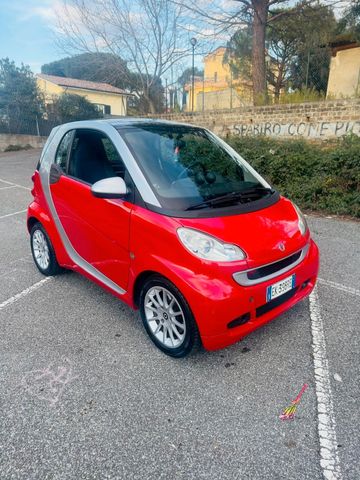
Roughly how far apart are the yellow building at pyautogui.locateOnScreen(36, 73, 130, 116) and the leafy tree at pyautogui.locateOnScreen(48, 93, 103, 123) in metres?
7.78

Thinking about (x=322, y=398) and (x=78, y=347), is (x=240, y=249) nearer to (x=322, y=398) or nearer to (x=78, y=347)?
(x=322, y=398)

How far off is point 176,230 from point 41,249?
2218 mm

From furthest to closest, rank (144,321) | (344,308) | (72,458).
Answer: (344,308)
(144,321)
(72,458)

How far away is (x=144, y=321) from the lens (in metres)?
2.61

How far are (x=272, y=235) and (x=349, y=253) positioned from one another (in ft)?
8.45

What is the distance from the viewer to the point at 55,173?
3359 millimetres

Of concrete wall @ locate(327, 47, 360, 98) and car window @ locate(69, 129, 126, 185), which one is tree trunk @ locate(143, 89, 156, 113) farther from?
car window @ locate(69, 129, 126, 185)

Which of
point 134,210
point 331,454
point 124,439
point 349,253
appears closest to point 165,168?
point 134,210

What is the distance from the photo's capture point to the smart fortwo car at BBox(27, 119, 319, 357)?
218cm

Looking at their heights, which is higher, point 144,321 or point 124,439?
point 144,321

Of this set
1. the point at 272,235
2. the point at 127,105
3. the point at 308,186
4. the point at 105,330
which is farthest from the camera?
the point at 127,105

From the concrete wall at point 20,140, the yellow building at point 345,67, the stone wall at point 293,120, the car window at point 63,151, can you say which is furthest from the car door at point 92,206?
the concrete wall at point 20,140

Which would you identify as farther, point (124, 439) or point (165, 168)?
point (165, 168)

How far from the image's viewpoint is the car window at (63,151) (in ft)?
10.9
